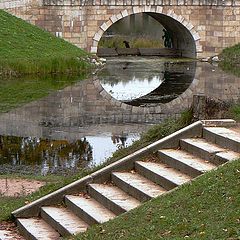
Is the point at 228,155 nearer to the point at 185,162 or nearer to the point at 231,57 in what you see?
the point at 185,162

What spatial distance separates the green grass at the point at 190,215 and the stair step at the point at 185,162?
0.63 metres

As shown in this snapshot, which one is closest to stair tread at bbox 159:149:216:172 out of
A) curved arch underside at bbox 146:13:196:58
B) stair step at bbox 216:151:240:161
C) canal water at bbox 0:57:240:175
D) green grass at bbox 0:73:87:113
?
stair step at bbox 216:151:240:161

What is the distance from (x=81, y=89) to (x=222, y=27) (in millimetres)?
13278

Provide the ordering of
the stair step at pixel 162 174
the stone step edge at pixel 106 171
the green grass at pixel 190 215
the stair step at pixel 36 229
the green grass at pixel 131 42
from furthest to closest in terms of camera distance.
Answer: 1. the green grass at pixel 131 42
2. the stone step edge at pixel 106 171
3. the stair step at pixel 162 174
4. the stair step at pixel 36 229
5. the green grass at pixel 190 215

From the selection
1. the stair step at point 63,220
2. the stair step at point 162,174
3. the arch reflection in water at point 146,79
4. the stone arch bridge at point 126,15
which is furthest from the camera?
the stone arch bridge at point 126,15

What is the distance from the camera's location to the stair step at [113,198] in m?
10.7

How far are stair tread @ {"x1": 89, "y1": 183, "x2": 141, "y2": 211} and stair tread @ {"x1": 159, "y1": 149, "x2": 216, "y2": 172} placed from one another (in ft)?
2.89

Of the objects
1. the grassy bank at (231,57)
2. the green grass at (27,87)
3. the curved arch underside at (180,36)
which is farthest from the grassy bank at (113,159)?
the curved arch underside at (180,36)

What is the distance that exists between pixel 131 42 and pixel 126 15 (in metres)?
7.84

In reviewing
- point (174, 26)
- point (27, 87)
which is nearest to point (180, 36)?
point (174, 26)

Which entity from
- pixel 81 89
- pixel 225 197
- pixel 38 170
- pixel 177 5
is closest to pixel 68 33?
pixel 177 5

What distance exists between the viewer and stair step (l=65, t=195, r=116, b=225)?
1061 centimetres

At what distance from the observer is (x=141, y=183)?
11.3 m

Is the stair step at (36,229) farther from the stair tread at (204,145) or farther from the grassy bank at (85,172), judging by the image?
the stair tread at (204,145)
